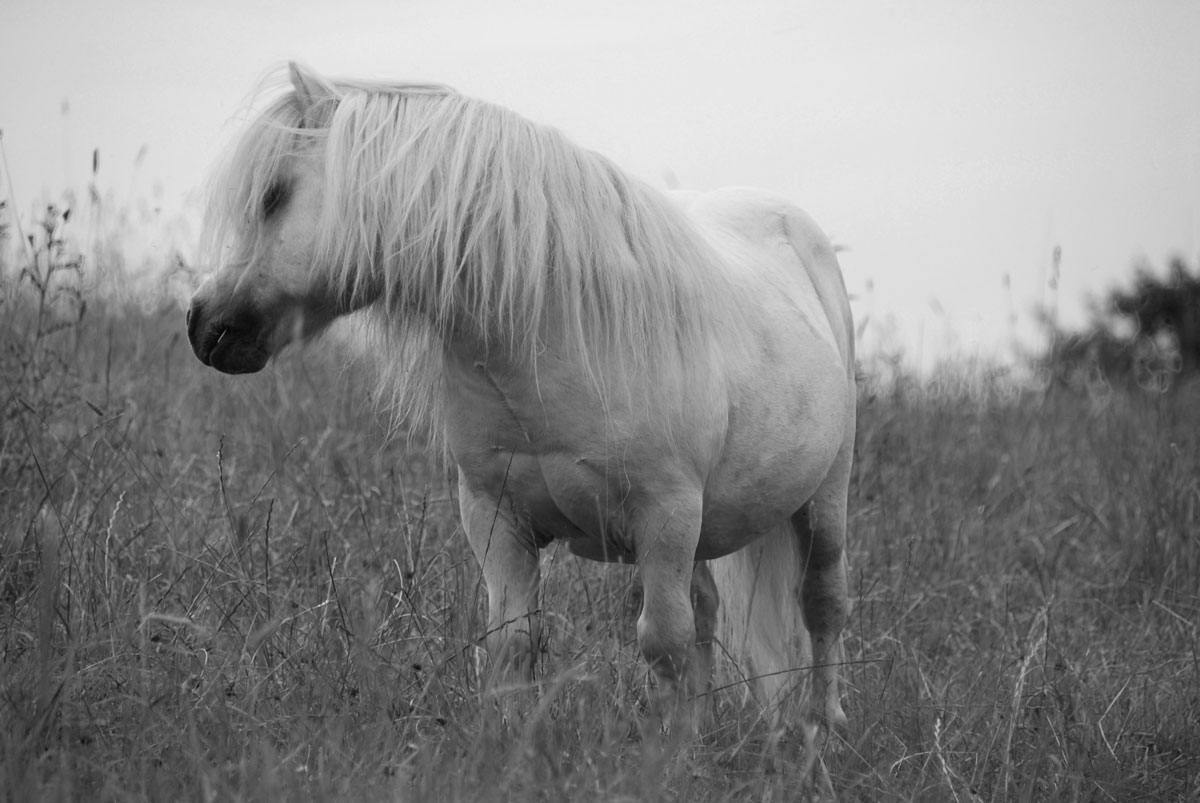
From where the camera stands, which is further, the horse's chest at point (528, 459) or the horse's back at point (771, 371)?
the horse's back at point (771, 371)

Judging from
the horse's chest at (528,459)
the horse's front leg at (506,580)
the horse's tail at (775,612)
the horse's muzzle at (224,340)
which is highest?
the horse's muzzle at (224,340)

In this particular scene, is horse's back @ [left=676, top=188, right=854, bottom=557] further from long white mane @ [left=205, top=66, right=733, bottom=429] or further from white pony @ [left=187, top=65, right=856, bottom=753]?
long white mane @ [left=205, top=66, right=733, bottom=429]

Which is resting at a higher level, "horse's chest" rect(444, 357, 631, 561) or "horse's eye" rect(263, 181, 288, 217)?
"horse's eye" rect(263, 181, 288, 217)

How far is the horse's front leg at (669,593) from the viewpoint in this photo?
108 inches

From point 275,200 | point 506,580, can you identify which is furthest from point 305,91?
point 506,580

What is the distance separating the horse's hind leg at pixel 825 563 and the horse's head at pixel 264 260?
1.86m

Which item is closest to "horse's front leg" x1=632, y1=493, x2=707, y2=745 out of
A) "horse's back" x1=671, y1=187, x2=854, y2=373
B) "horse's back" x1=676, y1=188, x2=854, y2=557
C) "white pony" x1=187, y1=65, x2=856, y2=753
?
"white pony" x1=187, y1=65, x2=856, y2=753

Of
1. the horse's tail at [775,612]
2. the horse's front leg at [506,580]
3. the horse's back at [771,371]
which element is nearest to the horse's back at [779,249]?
the horse's back at [771,371]

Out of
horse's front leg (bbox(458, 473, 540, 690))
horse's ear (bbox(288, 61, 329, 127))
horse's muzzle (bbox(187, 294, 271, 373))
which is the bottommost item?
horse's front leg (bbox(458, 473, 540, 690))

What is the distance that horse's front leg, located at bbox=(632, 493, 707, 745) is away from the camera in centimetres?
274

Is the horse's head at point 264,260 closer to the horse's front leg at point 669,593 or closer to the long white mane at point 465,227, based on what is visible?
the long white mane at point 465,227

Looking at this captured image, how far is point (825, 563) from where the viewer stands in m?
3.77

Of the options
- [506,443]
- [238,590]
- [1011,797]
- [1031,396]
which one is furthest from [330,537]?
[1031,396]

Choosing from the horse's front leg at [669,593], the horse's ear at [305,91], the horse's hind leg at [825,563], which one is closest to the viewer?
the horse's ear at [305,91]
